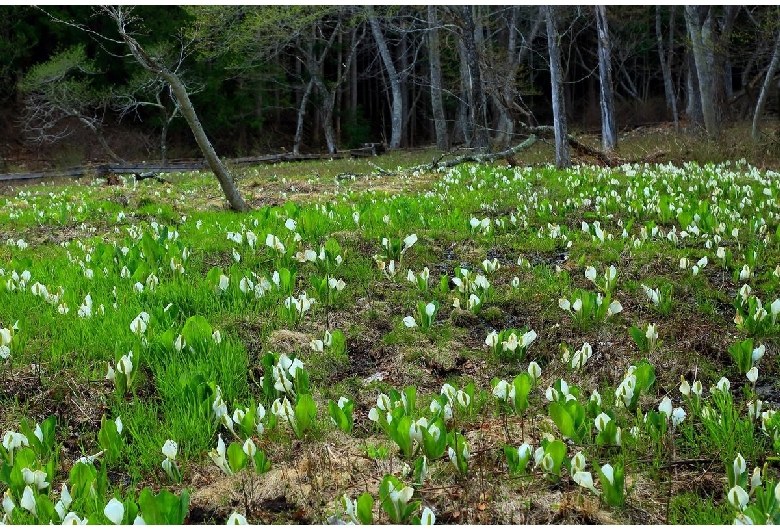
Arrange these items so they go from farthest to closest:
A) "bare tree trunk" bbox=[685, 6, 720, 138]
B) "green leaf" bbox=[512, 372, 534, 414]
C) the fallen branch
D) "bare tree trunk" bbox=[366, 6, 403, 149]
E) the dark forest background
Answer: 1. "bare tree trunk" bbox=[366, 6, 403, 149]
2. the dark forest background
3. "bare tree trunk" bbox=[685, 6, 720, 138]
4. the fallen branch
5. "green leaf" bbox=[512, 372, 534, 414]

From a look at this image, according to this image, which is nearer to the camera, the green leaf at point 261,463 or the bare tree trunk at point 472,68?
the green leaf at point 261,463

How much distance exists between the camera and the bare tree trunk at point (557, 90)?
13453 millimetres

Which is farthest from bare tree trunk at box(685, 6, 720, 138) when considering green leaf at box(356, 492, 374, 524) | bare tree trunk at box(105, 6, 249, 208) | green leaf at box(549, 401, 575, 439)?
green leaf at box(356, 492, 374, 524)

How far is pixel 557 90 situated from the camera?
13812mm

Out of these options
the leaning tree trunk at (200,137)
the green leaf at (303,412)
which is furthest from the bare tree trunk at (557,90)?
the green leaf at (303,412)

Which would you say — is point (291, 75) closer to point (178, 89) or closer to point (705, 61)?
point (705, 61)

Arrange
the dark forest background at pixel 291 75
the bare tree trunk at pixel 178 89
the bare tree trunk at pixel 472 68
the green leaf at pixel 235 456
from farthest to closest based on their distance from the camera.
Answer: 1. the dark forest background at pixel 291 75
2. the bare tree trunk at pixel 472 68
3. the bare tree trunk at pixel 178 89
4. the green leaf at pixel 235 456

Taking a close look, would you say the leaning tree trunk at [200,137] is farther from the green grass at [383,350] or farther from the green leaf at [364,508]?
the green leaf at [364,508]

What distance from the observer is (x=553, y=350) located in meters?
4.25

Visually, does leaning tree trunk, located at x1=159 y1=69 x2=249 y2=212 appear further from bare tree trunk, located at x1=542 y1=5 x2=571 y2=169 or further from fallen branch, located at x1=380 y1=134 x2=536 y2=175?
bare tree trunk, located at x1=542 y1=5 x2=571 y2=169

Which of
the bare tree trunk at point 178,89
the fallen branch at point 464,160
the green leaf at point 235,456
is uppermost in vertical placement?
the bare tree trunk at point 178,89

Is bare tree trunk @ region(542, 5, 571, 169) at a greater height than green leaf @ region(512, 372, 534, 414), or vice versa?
bare tree trunk @ region(542, 5, 571, 169)

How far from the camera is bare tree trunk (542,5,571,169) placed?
1345 centimetres

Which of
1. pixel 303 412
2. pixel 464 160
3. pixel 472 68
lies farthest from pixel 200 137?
pixel 472 68
